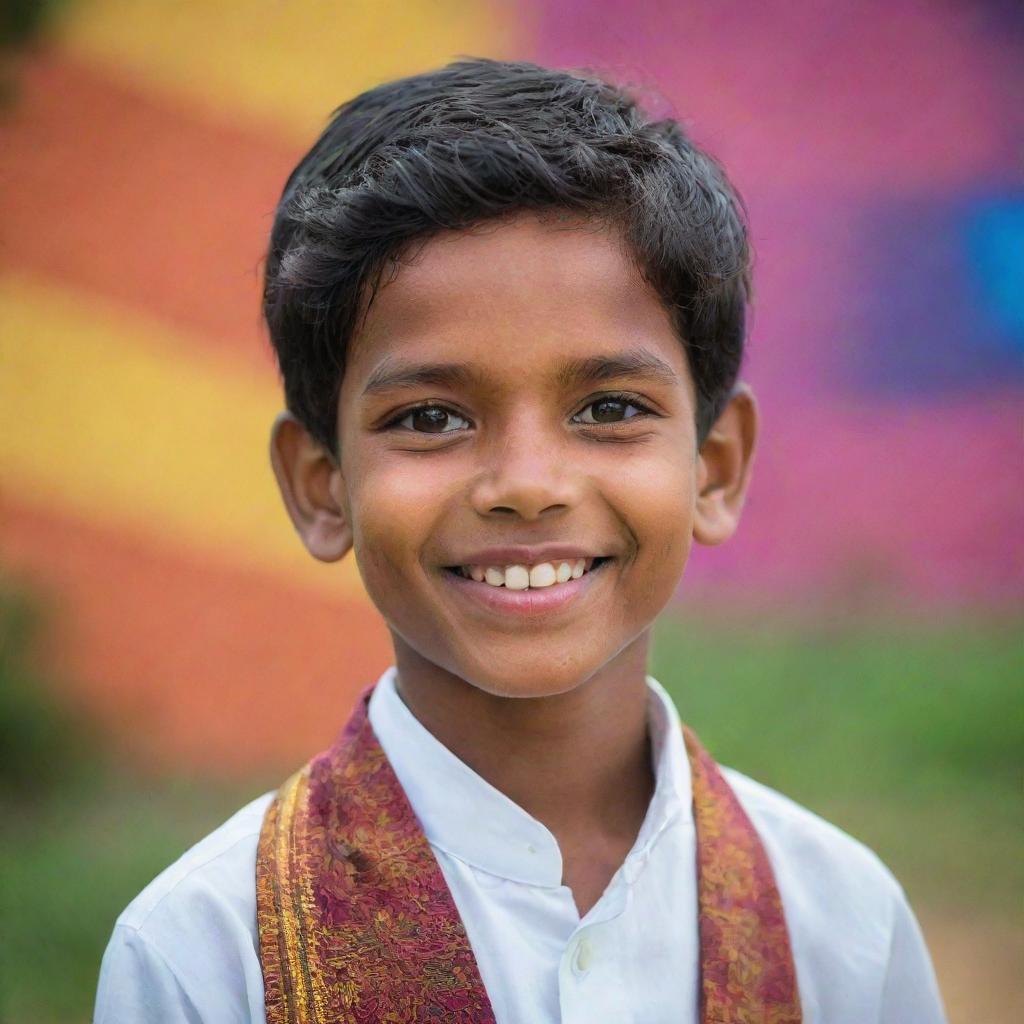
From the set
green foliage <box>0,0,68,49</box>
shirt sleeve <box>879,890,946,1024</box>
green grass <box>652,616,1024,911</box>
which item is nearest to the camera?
shirt sleeve <box>879,890,946,1024</box>

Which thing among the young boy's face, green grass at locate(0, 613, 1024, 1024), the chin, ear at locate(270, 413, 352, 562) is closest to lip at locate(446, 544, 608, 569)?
the young boy's face

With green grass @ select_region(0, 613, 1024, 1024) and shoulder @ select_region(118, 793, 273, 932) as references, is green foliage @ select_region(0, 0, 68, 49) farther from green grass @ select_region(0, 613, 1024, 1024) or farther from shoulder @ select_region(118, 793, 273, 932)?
shoulder @ select_region(118, 793, 273, 932)

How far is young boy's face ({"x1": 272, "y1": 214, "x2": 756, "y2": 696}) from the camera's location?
1317 millimetres

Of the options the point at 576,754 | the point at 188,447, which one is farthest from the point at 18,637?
the point at 576,754

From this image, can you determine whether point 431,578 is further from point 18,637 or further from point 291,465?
point 18,637

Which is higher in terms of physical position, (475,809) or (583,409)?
(583,409)

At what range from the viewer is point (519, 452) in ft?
4.27

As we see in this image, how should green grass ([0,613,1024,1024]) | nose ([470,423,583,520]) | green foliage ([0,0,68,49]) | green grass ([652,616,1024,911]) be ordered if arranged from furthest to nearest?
green grass ([652,616,1024,911]) < green foliage ([0,0,68,49]) < green grass ([0,613,1024,1024]) < nose ([470,423,583,520])

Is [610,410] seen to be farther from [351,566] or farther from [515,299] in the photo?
[351,566]

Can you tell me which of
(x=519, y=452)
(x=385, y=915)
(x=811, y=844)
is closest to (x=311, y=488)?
(x=519, y=452)

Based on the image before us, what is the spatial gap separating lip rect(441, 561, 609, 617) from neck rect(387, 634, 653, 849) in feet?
0.49

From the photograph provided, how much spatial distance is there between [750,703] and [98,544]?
1942mm

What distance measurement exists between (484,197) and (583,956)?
2.72ft

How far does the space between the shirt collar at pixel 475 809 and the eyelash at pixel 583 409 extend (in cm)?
35
